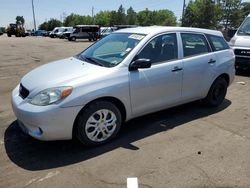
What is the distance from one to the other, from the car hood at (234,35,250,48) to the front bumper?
7536mm

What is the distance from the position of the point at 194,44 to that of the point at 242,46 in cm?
506

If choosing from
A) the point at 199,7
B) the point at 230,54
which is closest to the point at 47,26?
the point at 199,7

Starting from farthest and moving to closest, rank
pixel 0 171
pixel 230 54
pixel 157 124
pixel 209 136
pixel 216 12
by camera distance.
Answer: pixel 216 12
pixel 230 54
pixel 157 124
pixel 209 136
pixel 0 171

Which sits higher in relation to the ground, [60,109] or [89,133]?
[60,109]

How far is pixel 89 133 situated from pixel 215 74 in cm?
286

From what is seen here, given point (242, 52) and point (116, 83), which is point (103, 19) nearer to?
point (242, 52)

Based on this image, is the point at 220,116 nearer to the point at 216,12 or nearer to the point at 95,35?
the point at 95,35

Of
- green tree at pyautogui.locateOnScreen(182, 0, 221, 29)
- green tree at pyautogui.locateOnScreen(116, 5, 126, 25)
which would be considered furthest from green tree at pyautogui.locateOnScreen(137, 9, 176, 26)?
green tree at pyautogui.locateOnScreen(182, 0, 221, 29)

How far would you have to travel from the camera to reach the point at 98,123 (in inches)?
162

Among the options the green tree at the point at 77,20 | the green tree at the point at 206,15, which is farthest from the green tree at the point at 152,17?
the green tree at the point at 206,15

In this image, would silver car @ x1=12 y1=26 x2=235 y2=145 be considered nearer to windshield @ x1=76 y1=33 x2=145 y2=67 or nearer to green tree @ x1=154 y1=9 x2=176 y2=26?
windshield @ x1=76 y1=33 x2=145 y2=67

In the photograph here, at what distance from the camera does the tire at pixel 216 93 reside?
5.74 metres

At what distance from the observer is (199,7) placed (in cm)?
4672

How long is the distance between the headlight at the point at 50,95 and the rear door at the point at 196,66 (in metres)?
2.18
